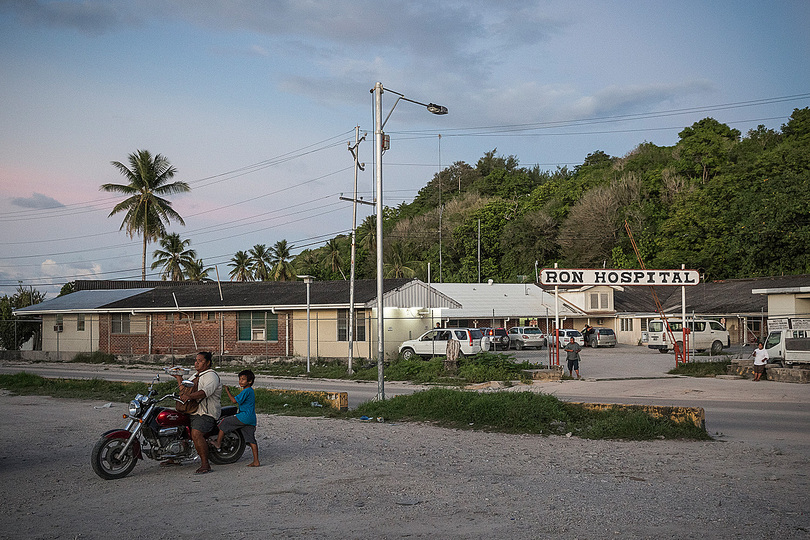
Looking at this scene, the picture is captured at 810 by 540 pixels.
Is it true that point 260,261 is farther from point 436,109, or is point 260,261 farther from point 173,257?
point 436,109

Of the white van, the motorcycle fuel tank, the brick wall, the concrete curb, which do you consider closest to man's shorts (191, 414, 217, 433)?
the motorcycle fuel tank

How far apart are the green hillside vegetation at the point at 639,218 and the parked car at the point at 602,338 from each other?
55.6 ft

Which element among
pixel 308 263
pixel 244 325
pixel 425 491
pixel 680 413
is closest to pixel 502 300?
pixel 244 325

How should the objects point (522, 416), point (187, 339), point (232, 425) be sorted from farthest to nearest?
point (187, 339), point (522, 416), point (232, 425)

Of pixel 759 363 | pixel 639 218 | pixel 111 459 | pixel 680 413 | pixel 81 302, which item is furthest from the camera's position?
pixel 639 218

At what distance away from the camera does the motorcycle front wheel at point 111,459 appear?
9023mm

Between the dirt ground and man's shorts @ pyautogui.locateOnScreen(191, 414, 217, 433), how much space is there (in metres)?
0.60

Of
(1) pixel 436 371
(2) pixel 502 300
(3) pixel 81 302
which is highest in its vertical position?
(3) pixel 81 302

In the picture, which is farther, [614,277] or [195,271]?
[195,271]

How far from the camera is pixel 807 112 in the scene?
67500 millimetres

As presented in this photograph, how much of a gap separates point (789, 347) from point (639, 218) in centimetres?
4761

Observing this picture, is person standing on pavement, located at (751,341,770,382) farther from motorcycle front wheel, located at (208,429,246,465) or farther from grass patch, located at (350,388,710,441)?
motorcycle front wheel, located at (208,429,246,465)

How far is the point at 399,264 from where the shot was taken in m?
80.6

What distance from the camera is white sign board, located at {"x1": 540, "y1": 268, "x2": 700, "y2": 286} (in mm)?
30844
